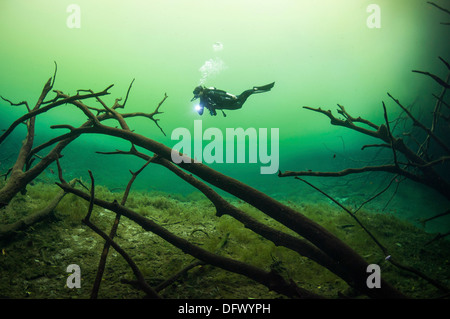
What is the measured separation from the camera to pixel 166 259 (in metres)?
3.96

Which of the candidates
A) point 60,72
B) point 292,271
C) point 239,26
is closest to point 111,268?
point 292,271

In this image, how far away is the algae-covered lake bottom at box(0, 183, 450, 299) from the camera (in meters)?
3.00

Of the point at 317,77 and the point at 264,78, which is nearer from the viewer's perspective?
the point at 317,77

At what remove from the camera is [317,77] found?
5191 cm

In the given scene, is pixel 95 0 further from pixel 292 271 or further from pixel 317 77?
pixel 317 77

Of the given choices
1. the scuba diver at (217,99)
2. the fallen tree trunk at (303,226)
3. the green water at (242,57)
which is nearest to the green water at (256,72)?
the green water at (242,57)

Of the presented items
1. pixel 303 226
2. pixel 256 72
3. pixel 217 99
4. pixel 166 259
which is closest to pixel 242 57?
pixel 256 72

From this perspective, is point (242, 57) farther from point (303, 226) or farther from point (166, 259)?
point (303, 226)

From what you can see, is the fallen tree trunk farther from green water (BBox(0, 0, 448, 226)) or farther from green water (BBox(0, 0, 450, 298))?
green water (BBox(0, 0, 448, 226))

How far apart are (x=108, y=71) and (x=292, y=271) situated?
6599cm

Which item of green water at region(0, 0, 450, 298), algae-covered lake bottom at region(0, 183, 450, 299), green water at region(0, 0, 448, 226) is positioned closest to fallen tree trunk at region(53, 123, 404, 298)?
algae-covered lake bottom at region(0, 183, 450, 299)

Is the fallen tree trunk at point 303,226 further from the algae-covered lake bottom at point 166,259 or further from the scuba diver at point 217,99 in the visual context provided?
the scuba diver at point 217,99

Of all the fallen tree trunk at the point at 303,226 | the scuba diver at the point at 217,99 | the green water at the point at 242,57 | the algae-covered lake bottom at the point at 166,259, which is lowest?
the algae-covered lake bottom at the point at 166,259

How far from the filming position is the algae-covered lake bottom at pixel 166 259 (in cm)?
300
